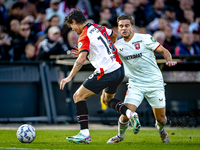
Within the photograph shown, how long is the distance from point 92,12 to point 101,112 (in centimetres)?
439

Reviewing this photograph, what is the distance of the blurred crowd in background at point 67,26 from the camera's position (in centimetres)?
1011

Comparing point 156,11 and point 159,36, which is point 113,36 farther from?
point 156,11

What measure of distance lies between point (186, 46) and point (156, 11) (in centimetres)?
258

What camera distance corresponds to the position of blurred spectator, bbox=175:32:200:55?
1077 centimetres

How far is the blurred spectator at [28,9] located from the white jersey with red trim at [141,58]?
6295mm

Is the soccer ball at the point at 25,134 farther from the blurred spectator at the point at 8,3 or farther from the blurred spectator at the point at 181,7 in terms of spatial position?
the blurred spectator at the point at 181,7

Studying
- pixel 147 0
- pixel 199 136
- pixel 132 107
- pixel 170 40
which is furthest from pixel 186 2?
pixel 132 107

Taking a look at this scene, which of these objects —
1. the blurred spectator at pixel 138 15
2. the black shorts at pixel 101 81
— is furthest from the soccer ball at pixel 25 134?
the blurred spectator at pixel 138 15

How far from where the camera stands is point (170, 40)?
38.4 feet

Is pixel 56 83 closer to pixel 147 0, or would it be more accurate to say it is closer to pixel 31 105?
pixel 31 105

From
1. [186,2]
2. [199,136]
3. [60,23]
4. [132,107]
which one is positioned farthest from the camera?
[186,2]

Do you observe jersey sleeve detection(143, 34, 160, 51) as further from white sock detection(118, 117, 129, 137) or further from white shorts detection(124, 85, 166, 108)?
white sock detection(118, 117, 129, 137)

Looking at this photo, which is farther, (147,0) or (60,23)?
(147,0)

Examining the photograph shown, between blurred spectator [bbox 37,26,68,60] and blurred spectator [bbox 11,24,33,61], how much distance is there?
0.52 m
